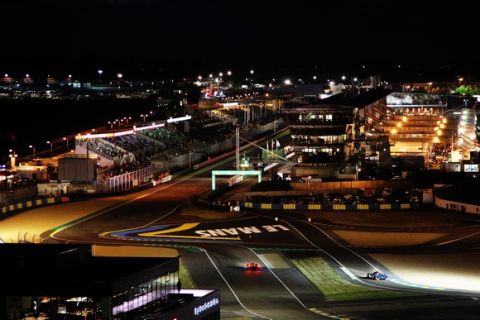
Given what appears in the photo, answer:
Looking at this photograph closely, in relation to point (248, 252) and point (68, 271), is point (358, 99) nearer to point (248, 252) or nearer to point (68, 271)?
point (248, 252)

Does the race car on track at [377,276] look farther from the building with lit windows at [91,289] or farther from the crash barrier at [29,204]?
the crash barrier at [29,204]

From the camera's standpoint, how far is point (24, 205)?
89.9m

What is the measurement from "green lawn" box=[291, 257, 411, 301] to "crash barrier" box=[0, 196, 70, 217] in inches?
1293

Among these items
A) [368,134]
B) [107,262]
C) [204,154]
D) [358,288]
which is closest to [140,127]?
[204,154]

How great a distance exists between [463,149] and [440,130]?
12721 millimetres

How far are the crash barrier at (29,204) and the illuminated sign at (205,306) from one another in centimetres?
4877

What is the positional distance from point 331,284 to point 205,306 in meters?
18.8

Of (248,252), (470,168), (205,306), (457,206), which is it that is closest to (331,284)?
(248,252)

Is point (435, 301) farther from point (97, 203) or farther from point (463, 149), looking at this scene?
point (463, 149)

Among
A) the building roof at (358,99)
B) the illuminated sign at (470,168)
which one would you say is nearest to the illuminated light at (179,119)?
the building roof at (358,99)

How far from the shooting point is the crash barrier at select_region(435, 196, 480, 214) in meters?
92.4

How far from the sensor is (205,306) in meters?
39.8

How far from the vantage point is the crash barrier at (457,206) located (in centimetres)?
9244

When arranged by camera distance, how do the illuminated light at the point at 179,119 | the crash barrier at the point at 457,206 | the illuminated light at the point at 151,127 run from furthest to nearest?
the illuminated light at the point at 179,119 < the illuminated light at the point at 151,127 < the crash barrier at the point at 457,206
